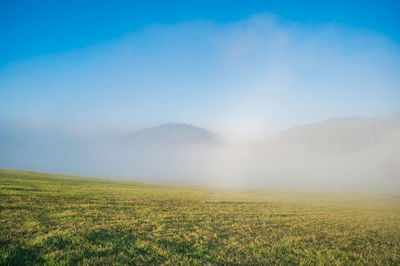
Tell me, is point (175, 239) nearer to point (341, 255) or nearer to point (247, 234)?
point (247, 234)

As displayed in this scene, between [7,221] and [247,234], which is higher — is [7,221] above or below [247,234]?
above

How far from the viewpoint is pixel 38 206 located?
1486 cm

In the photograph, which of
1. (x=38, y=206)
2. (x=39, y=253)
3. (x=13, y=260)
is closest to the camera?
(x=13, y=260)

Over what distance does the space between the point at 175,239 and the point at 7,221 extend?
356 inches

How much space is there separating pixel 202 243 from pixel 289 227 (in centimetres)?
905

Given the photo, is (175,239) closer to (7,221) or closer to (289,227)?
(7,221)

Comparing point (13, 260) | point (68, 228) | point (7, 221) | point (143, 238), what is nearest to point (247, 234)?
point (143, 238)

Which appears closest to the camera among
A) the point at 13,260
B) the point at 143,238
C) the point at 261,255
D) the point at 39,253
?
the point at 13,260

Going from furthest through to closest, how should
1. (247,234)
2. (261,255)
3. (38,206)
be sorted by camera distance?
(38,206)
(247,234)
(261,255)

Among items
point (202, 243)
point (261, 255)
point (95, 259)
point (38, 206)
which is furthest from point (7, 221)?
point (261, 255)

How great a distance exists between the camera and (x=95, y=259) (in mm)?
7613

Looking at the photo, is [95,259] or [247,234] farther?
[247,234]

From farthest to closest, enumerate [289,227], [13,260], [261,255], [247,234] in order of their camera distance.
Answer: [289,227] < [247,234] < [261,255] < [13,260]

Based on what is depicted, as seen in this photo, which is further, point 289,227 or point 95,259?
point 289,227
